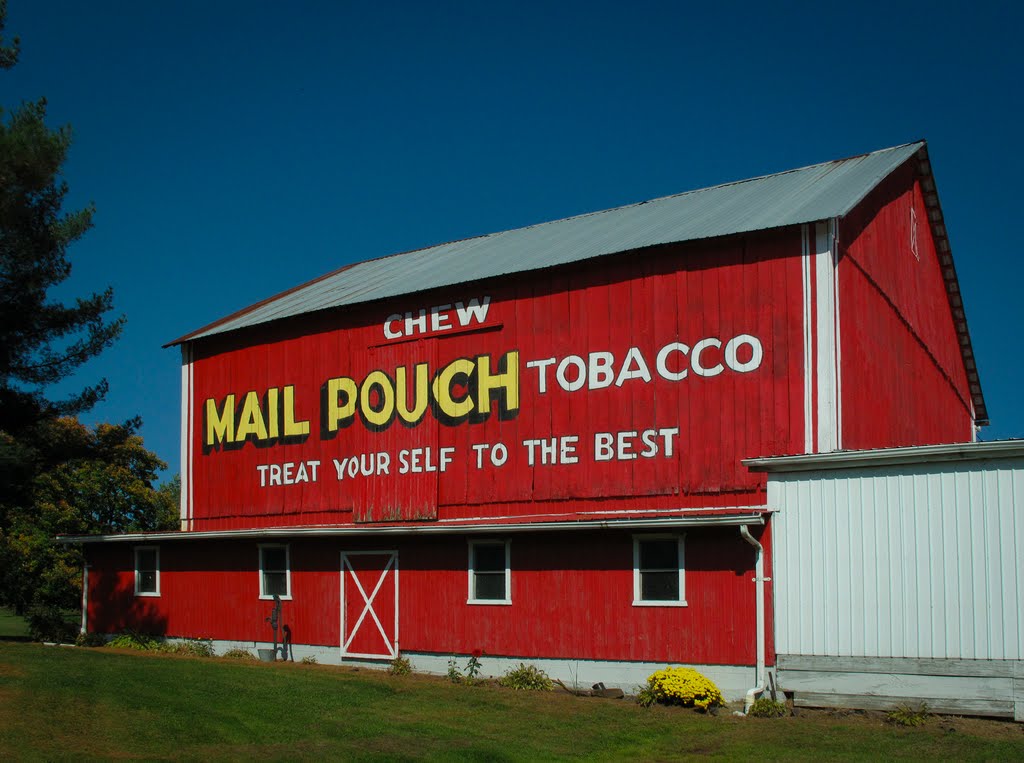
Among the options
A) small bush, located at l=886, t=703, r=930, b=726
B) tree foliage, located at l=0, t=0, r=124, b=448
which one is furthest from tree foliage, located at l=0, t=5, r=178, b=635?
small bush, located at l=886, t=703, r=930, b=726

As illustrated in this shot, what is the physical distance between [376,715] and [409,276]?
13.5 meters

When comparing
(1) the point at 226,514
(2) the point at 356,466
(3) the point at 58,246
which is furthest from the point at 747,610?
(3) the point at 58,246

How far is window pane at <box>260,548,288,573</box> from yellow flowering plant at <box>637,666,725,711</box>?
10802mm

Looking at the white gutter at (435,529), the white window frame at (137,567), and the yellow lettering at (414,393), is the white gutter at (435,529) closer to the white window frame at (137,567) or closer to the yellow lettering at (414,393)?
the white window frame at (137,567)

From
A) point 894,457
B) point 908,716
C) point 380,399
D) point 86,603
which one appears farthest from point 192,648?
point 894,457

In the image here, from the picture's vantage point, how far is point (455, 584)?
23.3 m

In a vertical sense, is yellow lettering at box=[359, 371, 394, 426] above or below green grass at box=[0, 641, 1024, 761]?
above

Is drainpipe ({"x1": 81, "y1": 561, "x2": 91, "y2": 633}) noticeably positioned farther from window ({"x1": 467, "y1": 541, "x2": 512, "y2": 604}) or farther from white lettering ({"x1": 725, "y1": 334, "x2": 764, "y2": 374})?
white lettering ({"x1": 725, "y1": 334, "x2": 764, "y2": 374})

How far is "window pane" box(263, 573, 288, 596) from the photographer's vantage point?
2689 cm

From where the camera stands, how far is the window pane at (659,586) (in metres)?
20.2

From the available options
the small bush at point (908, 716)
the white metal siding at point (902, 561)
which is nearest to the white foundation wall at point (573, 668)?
the white metal siding at point (902, 561)

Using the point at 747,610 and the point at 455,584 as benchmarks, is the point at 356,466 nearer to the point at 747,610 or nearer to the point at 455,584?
the point at 455,584

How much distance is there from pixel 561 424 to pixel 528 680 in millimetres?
4970

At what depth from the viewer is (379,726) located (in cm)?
1694
